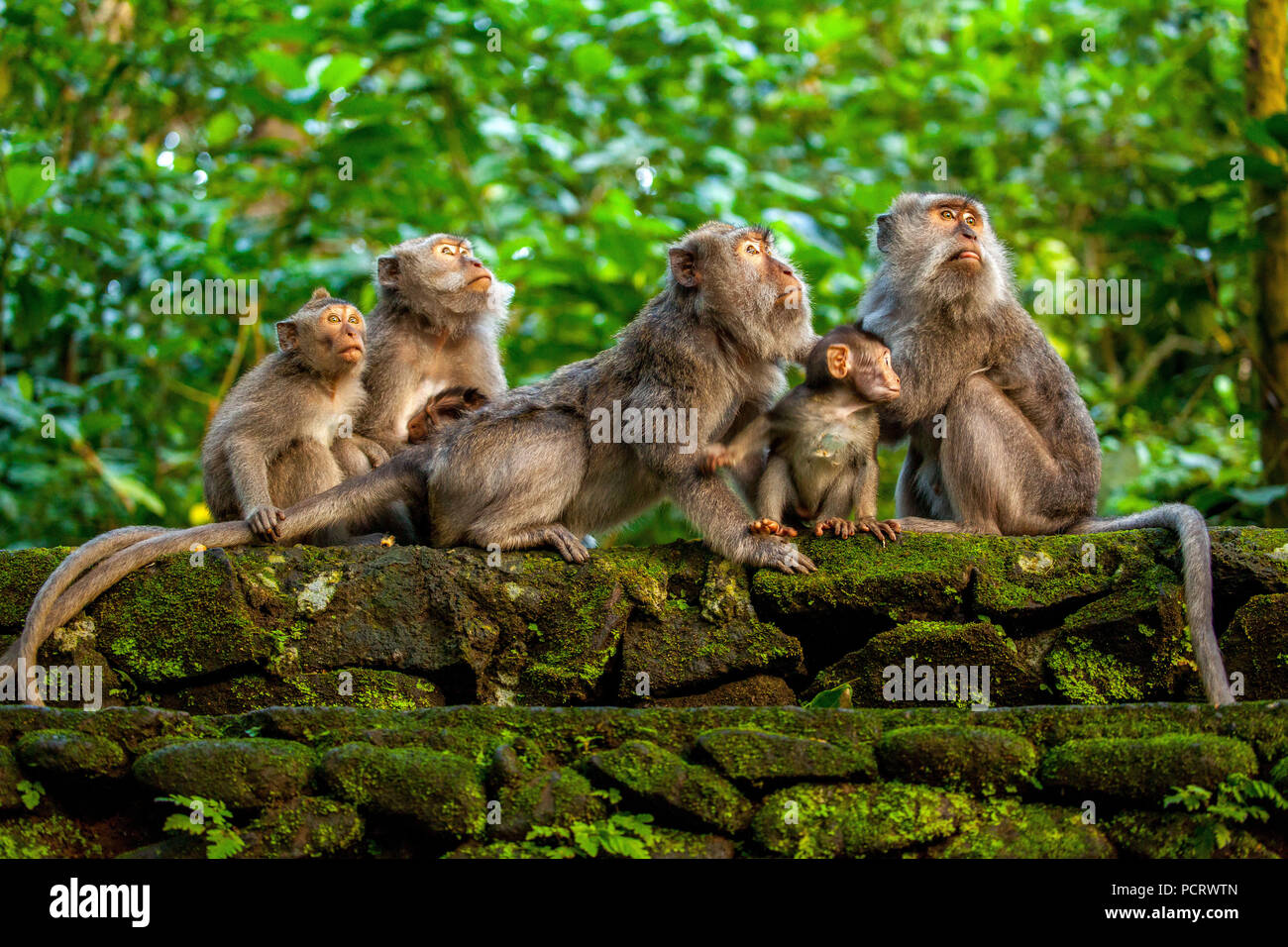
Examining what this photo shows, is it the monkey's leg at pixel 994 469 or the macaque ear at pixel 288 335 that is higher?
the macaque ear at pixel 288 335

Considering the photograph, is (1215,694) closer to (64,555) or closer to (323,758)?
(323,758)

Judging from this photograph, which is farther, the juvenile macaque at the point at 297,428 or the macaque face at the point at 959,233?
the macaque face at the point at 959,233

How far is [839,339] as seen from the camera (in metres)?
6.27

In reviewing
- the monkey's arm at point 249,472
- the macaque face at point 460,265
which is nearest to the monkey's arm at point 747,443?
the macaque face at point 460,265

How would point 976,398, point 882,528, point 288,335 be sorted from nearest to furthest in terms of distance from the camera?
point 882,528 → point 976,398 → point 288,335

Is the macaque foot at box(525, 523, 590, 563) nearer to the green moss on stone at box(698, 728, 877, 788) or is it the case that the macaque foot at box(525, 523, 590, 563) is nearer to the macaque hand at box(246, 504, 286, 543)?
the macaque hand at box(246, 504, 286, 543)

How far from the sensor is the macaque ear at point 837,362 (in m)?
6.14

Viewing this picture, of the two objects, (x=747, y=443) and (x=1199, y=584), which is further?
(x=747, y=443)

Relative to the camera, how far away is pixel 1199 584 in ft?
16.3

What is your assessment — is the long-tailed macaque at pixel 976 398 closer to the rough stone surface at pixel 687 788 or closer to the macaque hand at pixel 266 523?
the rough stone surface at pixel 687 788

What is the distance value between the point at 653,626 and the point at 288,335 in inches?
103

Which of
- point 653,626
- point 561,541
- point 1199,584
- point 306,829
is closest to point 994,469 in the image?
point 1199,584

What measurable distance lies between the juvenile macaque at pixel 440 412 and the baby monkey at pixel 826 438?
1624 mm

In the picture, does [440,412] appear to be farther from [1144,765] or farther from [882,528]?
[1144,765]
